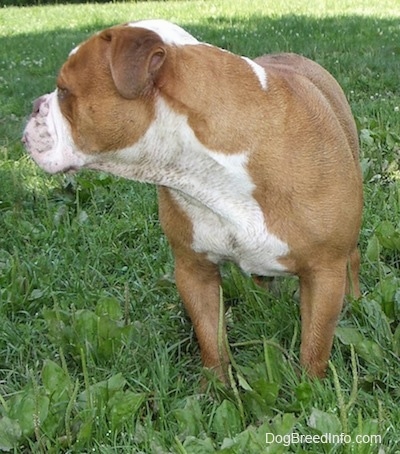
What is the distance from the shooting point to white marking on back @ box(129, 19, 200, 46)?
2588 millimetres

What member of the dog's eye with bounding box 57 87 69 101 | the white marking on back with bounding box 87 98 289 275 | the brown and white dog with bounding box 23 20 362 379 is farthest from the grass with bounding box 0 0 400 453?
the dog's eye with bounding box 57 87 69 101

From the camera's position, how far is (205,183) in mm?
2723

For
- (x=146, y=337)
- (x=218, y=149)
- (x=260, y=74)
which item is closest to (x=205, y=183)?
(x=218, y=149)

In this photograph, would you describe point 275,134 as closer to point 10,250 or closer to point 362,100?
point 10,250

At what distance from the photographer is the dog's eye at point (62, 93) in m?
2.64

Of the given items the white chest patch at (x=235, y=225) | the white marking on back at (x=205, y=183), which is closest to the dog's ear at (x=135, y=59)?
the white marking on back at (x=205, y=183)

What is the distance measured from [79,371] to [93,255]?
986 mm

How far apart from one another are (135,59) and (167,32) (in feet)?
0.69

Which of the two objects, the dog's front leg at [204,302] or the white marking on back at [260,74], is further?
the dog's front leg at [204,302]

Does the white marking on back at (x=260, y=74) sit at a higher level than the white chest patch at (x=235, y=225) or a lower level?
higher

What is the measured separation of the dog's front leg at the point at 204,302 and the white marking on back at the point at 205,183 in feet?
0.61

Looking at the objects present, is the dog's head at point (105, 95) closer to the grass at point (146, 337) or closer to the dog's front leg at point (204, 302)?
the dog's front leg at point (204, 302)

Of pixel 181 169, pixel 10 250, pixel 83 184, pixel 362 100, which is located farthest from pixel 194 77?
pixel 362 100

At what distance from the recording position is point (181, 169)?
8.86 feet
